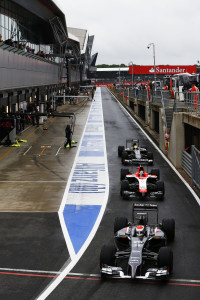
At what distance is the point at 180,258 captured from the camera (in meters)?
12.4

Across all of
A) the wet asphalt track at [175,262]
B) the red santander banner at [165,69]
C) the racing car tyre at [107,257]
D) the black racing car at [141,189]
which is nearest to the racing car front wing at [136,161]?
the wet asphalt track at [175,262]

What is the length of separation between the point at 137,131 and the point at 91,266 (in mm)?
32515

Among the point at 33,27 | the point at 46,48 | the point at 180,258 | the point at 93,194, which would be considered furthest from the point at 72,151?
the point at 46,48

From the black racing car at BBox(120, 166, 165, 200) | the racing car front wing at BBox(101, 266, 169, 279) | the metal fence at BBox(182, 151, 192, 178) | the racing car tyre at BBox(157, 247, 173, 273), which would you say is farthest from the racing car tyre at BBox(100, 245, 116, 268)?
the metal fence at BBox(182, 151, 192, 178)

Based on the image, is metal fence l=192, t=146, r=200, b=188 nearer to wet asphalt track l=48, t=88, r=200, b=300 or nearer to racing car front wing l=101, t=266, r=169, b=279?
wet asphalt track l=48, t=88, r=200, b=300

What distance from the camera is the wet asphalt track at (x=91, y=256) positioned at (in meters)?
10.3

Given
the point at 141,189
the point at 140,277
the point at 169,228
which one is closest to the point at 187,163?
the point at 141,189

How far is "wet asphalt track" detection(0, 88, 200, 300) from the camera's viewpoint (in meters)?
10.3

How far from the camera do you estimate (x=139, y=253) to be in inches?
443

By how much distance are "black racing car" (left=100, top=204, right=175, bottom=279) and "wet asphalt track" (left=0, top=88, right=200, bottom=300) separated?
266 mm

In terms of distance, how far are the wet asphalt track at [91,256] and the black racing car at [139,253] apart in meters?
0.27

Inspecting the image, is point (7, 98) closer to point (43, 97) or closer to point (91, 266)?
point (43, 97)

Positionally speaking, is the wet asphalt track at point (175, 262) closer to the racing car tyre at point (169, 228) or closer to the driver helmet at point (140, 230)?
the racing car tyre at point (169, 228)

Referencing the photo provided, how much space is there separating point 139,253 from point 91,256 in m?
1.88
